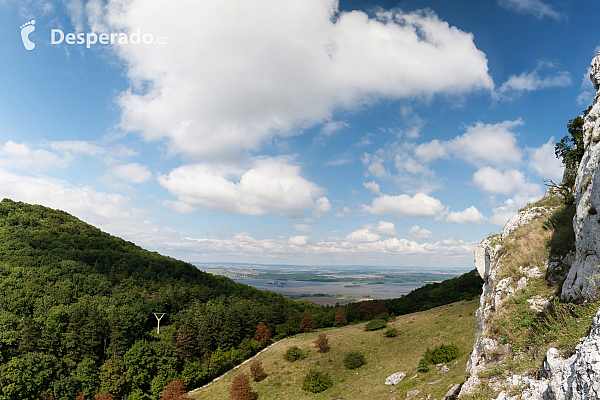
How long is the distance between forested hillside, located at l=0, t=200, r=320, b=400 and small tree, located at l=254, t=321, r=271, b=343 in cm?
171

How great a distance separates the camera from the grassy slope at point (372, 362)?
40.6 m

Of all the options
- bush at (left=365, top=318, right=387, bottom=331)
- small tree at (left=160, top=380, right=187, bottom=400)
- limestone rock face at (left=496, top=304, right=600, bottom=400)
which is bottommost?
small tree at (left=160, top=380, right=187, bottom=400)

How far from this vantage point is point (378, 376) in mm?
45875

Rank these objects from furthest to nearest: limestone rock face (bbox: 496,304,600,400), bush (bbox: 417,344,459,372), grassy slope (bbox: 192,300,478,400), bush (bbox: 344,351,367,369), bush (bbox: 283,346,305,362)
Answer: bush (bbox: 283,346,305,362)
bush (bbox: 344,351,367,369)
bush (bbox: 417,344,459,372)
grassy slope (bbox: 192,300,478,400)
limestone rock face (bbox: 496,304,600,400)

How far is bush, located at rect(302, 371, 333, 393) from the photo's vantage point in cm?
4674

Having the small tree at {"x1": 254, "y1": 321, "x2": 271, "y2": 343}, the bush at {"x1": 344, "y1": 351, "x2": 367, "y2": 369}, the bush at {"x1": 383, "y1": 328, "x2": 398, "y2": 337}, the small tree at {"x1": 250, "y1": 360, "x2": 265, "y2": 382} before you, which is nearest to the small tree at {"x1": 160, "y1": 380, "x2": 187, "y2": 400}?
the small tree at {"x1": 250, "y1": 360, "x2": 265, "y2": 382}

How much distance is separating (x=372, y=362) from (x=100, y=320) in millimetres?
61377

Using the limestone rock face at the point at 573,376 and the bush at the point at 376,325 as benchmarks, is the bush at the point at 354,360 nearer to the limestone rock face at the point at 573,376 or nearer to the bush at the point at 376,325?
the bush at the point at 376,325

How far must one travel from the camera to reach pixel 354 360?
175 feet

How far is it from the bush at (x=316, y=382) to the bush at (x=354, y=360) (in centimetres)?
528

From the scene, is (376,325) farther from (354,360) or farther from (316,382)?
(316,382)

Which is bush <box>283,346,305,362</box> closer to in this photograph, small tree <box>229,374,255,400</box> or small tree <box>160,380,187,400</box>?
small tree <box>229,374,255,400</box>

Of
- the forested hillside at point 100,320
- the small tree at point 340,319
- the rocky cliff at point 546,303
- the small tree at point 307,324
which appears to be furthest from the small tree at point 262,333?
the rocky cliff at point 546,303

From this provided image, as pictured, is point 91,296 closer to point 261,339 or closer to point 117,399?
point 117,399
